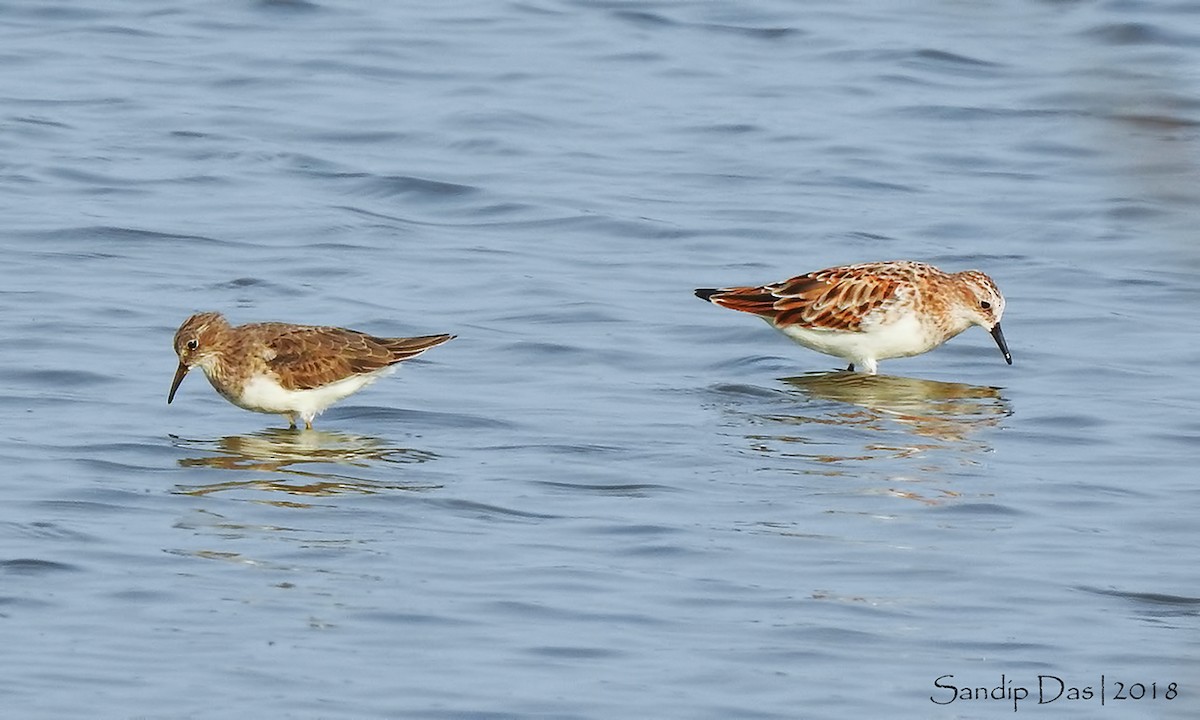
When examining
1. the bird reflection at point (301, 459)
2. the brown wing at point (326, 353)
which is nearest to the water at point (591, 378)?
the bird reflection at point (301, 459)

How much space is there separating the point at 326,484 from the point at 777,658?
3.48m

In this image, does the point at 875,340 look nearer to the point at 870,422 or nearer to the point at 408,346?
the point at 870,422

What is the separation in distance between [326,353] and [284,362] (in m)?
0.26

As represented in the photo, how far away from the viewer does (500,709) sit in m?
7.48

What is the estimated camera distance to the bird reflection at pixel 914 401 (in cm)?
1256

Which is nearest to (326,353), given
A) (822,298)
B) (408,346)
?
(408,346)

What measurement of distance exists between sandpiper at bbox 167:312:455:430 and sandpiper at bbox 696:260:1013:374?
2850 millimetres

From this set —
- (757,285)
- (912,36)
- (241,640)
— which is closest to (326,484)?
(241,640)

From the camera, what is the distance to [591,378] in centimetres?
1352

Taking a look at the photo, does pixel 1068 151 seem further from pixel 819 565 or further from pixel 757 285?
pixel 819 565

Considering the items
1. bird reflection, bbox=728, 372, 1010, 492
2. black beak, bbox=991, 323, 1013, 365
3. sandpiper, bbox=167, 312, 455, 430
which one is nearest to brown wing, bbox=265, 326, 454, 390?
sandpiper, bbox=167, 312, 455, 430

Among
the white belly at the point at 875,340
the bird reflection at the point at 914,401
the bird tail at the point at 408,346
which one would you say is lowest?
the bird reflection at the point at 914,401

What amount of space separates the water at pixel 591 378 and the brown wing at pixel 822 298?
0.44 m

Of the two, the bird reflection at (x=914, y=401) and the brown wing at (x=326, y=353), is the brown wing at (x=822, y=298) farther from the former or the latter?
the brown wing at (x=326, y=353)
